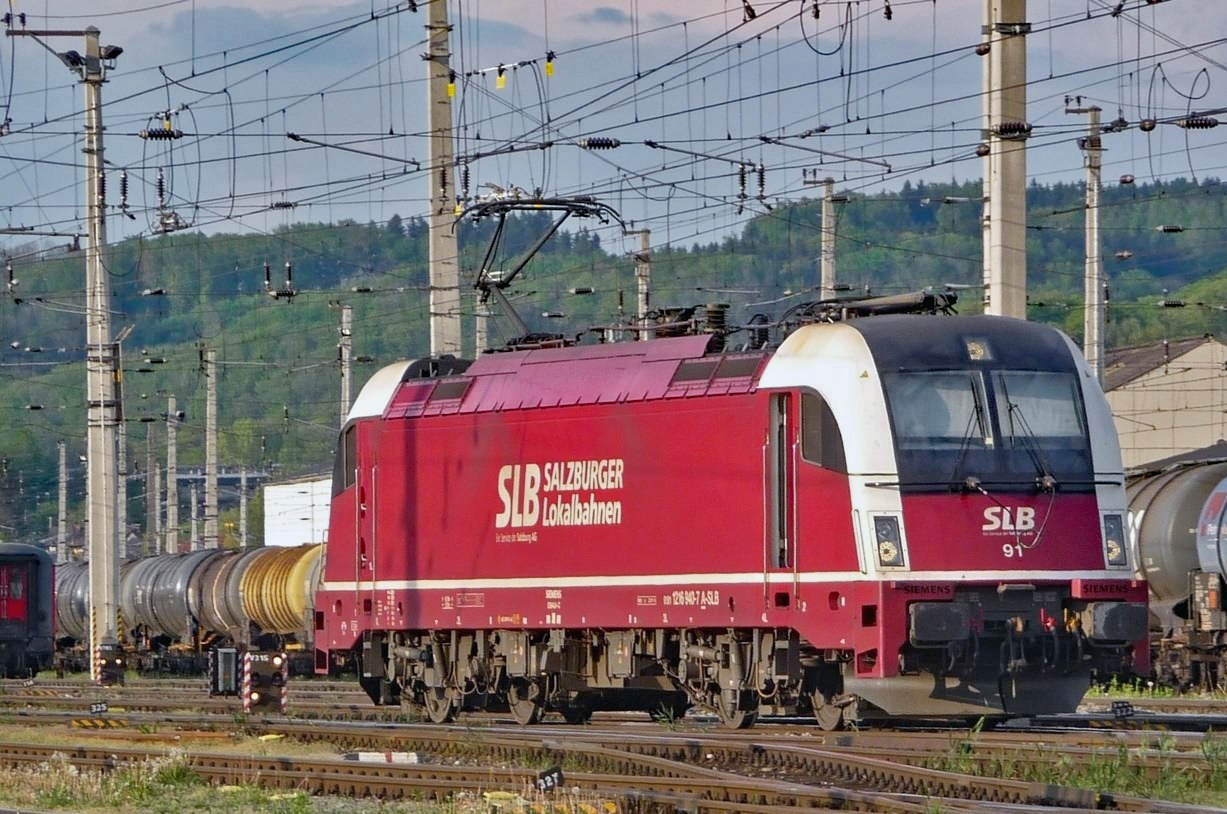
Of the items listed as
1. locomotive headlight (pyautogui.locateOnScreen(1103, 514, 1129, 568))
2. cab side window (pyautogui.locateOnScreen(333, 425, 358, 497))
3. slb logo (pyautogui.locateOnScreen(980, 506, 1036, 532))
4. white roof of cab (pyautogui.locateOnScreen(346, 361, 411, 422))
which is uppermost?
white roof of cab (pyautogui.locateOnScreen(346, 361, 411, 422))

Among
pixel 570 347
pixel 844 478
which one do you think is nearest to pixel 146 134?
pixel 570 347

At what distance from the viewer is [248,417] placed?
183m

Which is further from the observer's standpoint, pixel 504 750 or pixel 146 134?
pixel 146 134

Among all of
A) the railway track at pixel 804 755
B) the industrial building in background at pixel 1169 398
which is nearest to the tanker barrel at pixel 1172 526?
the railway track at pixel 804 755

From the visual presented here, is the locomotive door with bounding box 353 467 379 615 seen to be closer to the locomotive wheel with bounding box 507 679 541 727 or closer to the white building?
the locomotive wheel with bounding box 507 679 541 727

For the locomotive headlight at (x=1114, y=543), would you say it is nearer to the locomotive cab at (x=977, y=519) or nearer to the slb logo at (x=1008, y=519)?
the locomotive cab at (x=977, y=519)

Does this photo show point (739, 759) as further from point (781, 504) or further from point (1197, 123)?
point (1197, 123)

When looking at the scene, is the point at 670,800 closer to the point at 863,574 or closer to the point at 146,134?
the point at 863,574

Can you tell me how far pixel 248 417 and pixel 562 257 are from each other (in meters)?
33.4

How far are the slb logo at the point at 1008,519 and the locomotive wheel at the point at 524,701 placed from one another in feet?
22.9

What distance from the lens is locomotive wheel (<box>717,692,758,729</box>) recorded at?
21625 mm

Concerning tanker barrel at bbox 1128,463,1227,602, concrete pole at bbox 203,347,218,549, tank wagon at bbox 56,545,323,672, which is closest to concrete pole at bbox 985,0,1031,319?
tanker barrel at bbox 1128,463,1227,602

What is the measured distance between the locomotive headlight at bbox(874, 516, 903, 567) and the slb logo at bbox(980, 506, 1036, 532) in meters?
0.88

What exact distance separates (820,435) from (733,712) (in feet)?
11.0
